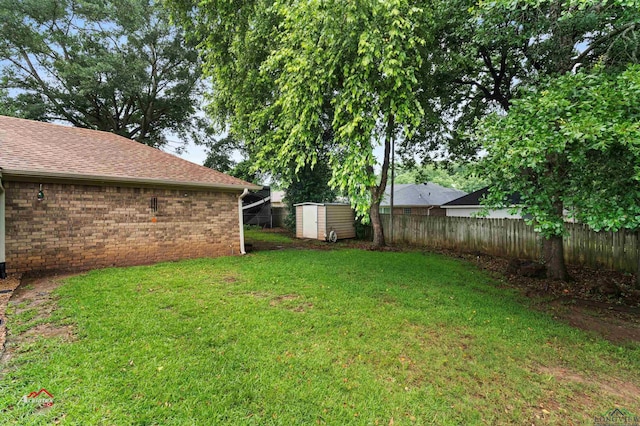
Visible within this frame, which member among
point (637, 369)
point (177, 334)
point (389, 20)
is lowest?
point (637, 369)

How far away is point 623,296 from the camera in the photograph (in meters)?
5.09

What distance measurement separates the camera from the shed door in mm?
12727

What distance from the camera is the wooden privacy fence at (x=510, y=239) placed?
264 inches

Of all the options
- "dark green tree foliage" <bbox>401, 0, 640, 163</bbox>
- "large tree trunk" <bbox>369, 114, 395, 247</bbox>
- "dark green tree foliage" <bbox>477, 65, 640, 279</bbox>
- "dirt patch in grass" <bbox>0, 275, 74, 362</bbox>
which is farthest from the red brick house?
"dark green tree foliage" <bbox>477, 65, 640, 279</bbox>

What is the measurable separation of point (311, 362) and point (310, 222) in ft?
34.1

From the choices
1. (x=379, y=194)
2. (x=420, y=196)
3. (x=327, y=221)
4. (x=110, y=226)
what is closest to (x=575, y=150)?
(x=379, y=194)

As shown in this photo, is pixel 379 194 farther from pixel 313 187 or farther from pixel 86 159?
pixel 86 159

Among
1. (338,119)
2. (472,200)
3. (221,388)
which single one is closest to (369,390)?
(221,388)

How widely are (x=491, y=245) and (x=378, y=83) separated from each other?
7213mm

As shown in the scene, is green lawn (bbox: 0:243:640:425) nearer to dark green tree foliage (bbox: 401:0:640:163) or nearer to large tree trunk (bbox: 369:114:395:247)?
dark green tree foliage (bbox: 401:0:640:163)

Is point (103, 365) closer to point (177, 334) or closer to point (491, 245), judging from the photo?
point (177, 334)

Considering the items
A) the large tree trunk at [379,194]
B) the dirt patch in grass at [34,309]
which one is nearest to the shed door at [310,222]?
the large tree trunk at [379,194]

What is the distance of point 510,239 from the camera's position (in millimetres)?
8656

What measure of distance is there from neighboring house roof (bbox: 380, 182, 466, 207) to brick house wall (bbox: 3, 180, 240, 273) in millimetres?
14433
